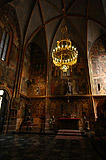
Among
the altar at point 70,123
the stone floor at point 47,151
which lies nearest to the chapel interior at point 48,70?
the altar at point 70,123

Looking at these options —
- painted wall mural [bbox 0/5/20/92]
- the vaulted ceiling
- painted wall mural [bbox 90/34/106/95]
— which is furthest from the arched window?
painted wall mural [bbox 90/34/106/95]

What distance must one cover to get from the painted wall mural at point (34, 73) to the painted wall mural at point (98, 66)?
22.1 feet

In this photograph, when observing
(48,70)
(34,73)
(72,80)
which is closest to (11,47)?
(34,73)

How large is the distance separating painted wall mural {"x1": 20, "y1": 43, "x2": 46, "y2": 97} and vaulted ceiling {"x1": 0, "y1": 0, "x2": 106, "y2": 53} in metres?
1.75

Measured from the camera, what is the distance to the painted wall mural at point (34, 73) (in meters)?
14.1

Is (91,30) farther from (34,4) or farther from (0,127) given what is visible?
(0,127)

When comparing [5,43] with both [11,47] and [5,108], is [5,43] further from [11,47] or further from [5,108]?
[5,108]

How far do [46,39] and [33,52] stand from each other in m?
3.06

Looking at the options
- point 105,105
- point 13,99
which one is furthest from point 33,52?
point 105,105

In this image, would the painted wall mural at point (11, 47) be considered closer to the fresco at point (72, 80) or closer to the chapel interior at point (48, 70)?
Answer: the chapel interior at point (48, 70)

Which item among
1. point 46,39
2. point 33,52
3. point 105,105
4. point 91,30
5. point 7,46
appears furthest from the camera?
point 33,52

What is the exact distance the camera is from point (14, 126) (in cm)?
1027

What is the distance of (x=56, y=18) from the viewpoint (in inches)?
556

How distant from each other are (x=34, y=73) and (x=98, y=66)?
29.8ft
